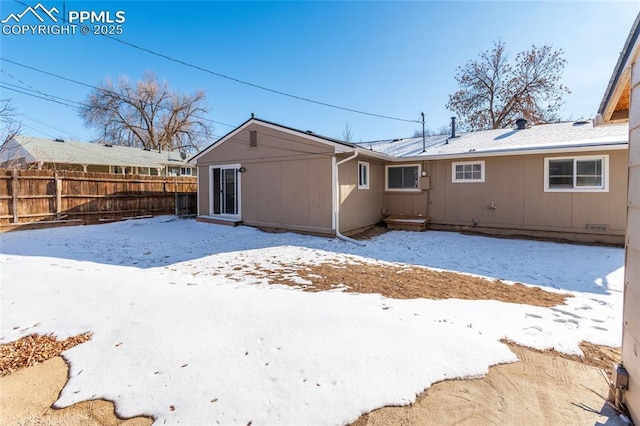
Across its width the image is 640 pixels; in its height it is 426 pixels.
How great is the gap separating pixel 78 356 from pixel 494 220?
32.5 ft

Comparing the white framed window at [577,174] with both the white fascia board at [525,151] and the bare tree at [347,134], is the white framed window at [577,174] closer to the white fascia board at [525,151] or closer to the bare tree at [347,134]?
the white fascia board at [525,151]

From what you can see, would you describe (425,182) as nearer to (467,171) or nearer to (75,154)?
(467,171)

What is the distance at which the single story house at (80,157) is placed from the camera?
17.8m

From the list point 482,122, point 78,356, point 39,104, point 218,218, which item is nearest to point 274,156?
point 218,218

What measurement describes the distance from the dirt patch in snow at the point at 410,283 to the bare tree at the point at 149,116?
2708 cm

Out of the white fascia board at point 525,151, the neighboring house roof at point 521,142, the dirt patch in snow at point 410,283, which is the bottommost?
the dirt patch in snow at point 410,283

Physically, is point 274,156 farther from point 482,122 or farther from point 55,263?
point 482,122

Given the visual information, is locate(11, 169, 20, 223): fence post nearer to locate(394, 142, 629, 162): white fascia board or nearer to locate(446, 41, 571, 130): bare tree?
locate(394, 142, 629, 162): white fascia board

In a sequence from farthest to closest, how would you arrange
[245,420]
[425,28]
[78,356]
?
[425,28] → [78,356] → [245,420]

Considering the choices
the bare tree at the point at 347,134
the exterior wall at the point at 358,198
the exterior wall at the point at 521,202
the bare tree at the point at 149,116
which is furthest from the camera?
the bare tree at the point at 347,134

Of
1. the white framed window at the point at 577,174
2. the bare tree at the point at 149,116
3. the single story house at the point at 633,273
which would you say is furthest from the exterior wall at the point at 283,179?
the bare tree at the point at 149,116

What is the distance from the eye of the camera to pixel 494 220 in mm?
9266

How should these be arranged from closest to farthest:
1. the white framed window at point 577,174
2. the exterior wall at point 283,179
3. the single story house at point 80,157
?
the white framed window at point 577,174, the exterior wall at point 283,179, the single story house at point 80,157

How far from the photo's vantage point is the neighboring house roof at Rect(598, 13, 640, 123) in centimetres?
216
